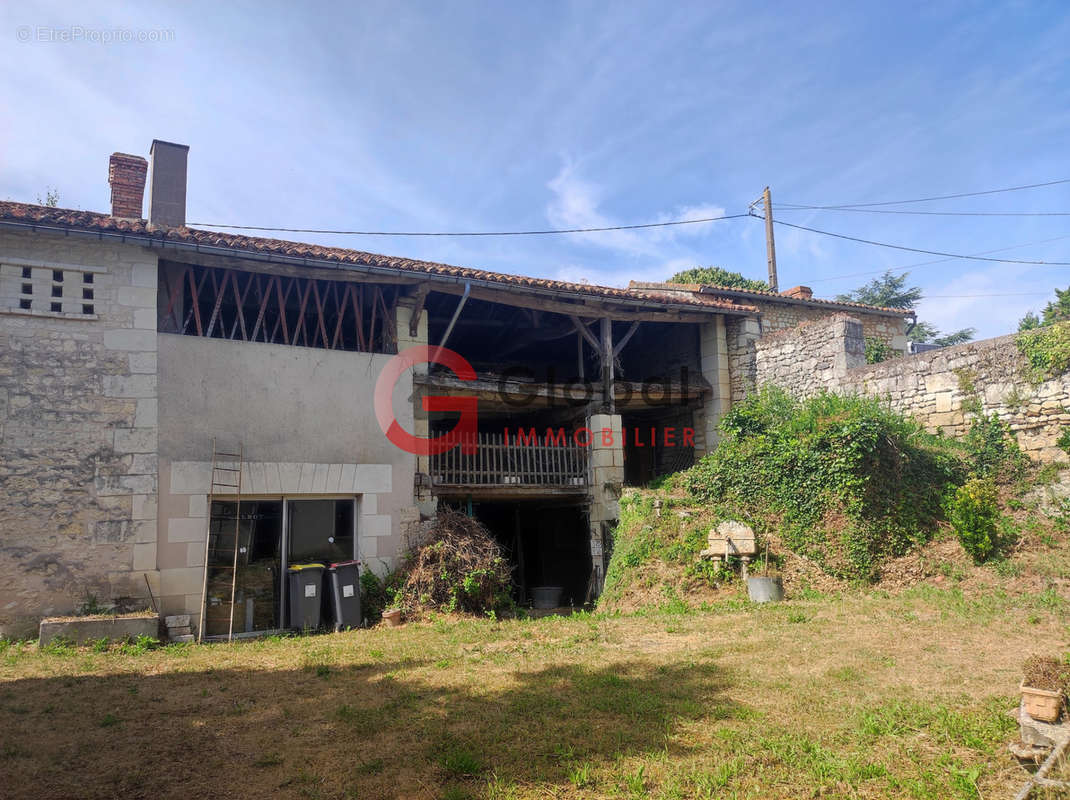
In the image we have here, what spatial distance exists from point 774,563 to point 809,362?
16.2ft

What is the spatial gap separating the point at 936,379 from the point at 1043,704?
8.06 metres

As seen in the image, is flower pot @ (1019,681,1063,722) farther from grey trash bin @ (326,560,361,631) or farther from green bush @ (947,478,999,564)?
grey trash bin @ (326,560,361,631)

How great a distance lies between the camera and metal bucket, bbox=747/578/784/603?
8.83 metres

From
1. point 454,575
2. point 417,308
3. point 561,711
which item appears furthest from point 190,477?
point 561,711

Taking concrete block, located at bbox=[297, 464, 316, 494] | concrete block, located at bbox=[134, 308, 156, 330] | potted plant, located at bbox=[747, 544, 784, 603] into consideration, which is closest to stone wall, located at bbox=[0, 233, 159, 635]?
concrete block, located at bbox=[134, 308, 156, 330]

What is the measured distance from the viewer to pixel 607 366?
42.1ft

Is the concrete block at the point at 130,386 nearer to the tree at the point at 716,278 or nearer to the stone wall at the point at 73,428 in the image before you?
the stone wall at the point at 73,428

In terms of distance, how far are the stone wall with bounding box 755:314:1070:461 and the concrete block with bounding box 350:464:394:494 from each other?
290 inches

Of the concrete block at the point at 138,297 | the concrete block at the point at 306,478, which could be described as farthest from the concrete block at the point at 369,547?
the concrete block at the point at 138,297

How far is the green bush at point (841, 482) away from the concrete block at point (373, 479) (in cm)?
444

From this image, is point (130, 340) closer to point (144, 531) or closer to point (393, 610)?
point (144, 531)

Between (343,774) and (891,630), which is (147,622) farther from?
(891,630)

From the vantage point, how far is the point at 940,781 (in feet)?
11.9

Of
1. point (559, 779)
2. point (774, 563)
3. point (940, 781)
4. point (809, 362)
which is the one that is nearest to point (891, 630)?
point (774, 563)
